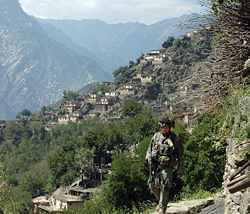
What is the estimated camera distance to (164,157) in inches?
258

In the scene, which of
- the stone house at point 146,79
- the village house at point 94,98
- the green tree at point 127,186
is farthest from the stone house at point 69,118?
the green tree at point 127,186

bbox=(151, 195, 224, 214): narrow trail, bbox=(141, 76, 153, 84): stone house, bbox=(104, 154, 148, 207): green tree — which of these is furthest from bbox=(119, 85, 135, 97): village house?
bbox=(151, 195, 224, 214): narrow trail

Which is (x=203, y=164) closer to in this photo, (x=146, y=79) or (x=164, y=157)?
(x=164, y=157)

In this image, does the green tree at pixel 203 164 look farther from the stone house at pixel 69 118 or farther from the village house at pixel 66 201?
the stone house at pixel 69 118

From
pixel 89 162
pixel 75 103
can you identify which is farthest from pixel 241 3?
pixel 75 103

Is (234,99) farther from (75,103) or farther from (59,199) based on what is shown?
(75,103)

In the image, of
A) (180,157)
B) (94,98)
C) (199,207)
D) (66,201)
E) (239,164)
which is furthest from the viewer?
(94,98)

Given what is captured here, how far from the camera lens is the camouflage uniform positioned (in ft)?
21.6

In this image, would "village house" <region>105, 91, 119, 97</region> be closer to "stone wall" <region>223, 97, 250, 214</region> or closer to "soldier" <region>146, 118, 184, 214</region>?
"soldier" <region>146, 118, 184, 214</region>

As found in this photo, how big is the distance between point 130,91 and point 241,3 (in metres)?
89.1

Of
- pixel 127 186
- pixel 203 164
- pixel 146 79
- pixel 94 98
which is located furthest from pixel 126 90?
pixel 203 164

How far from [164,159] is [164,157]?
0.04 m

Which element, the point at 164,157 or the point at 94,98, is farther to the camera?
the point at 94,98

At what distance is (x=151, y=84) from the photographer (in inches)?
3529
